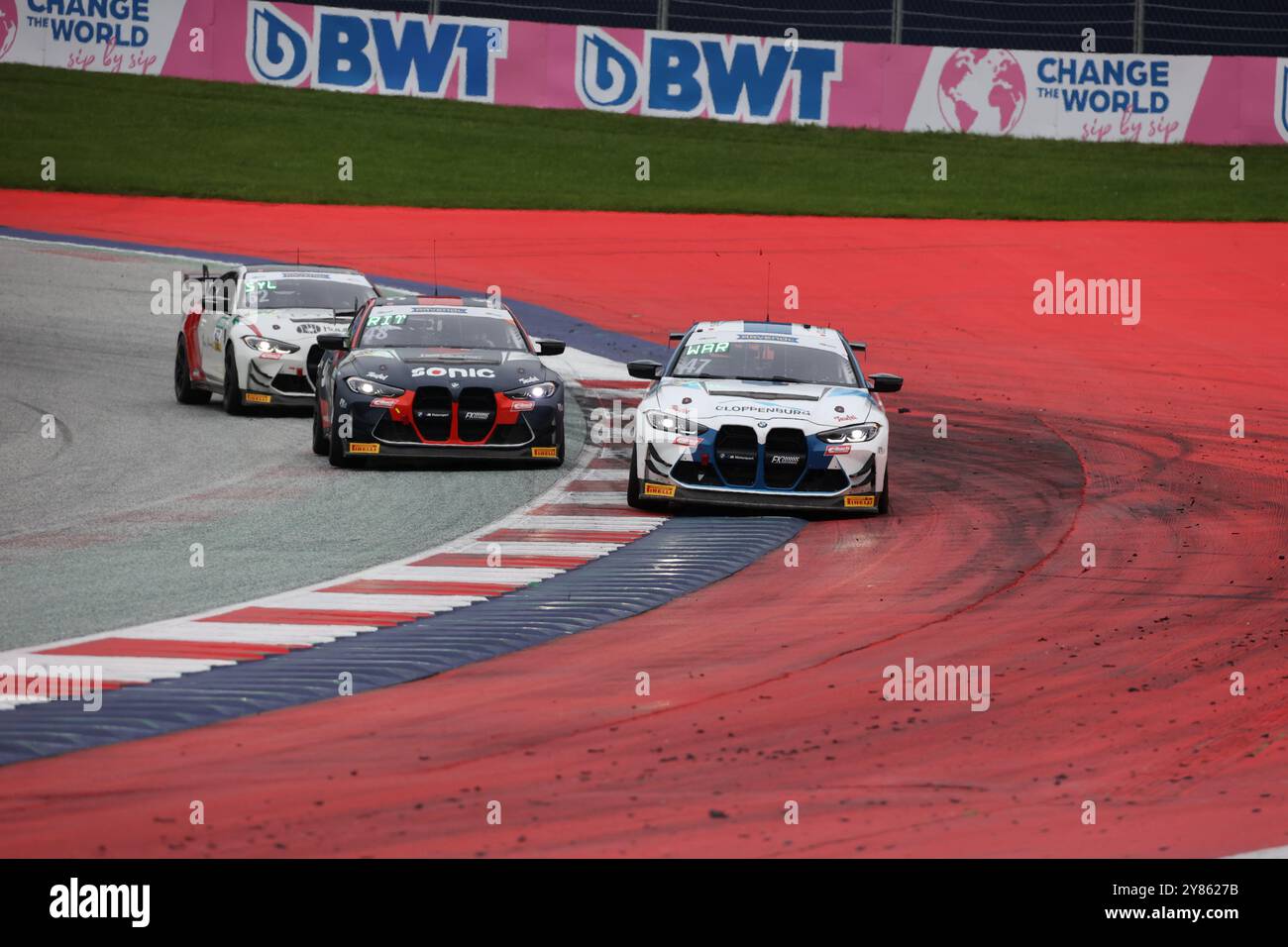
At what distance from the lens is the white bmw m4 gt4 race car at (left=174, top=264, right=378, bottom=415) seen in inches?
732

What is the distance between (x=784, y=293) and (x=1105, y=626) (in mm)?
17220

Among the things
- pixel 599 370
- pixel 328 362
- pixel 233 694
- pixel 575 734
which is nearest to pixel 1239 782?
pixel 575 734

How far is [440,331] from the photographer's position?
16.9 meters

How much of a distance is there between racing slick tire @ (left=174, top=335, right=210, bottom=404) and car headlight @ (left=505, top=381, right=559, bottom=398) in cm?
497

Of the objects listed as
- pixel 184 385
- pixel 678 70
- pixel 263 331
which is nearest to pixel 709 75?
pixel 678 70

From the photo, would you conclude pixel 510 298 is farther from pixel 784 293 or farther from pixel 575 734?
pixel 575 734

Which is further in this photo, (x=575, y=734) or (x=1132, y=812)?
(x=575, y=734)

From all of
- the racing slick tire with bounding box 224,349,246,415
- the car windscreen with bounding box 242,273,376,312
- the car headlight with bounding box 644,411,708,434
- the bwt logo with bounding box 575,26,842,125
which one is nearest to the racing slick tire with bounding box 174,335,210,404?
the racing slick tire with bounding box 224,349,246,415

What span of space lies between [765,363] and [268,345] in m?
5.38

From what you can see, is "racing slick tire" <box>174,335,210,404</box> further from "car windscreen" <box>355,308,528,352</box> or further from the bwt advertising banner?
the bwt advertising banner

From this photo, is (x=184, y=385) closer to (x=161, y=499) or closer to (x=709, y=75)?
(x=161, y=499)

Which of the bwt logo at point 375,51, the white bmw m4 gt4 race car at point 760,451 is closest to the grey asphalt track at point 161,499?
the white bmw m4 gt4 race car at point 760,451
